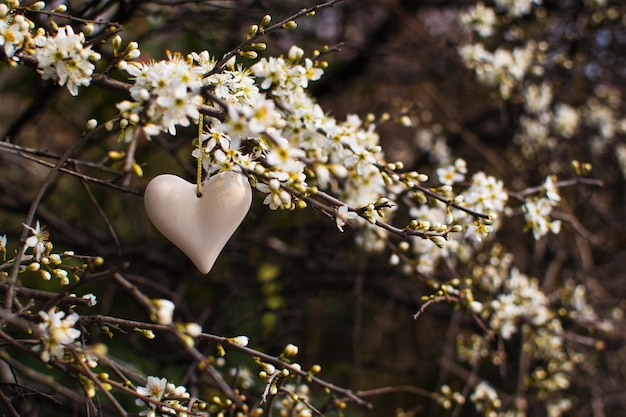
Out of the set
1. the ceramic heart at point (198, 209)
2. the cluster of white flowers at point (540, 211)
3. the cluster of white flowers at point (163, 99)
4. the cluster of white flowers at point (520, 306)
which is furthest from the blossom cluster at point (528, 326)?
the cluster of white flowers at point (163, 99)

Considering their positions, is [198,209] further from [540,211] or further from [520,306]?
[520,306]

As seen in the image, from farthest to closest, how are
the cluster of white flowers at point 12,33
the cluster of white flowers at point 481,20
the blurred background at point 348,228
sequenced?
the cluster of white flowers at point 481,20 < the blurred background at point 348,228 < the cluster of white flowers at point 12,33

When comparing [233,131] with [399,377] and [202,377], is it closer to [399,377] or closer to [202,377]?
[202,377]

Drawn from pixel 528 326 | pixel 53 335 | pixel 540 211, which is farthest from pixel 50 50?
pixel 528 326

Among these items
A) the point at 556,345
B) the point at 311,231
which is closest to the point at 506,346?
the point at 556,345

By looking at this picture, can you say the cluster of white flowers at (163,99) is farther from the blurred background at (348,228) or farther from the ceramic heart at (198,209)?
the blurred background at (348,228)

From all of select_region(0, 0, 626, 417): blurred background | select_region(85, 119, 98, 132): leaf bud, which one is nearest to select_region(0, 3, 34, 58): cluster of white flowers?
select_region(85, 119, 98, 132): leaf bud
